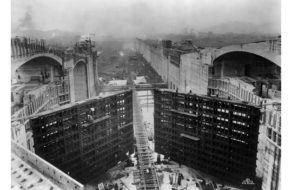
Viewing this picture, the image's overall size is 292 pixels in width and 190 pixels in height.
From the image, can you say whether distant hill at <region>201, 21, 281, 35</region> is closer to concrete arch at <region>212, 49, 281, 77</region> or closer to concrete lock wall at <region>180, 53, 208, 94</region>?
concrete arch at <region>212, 49, 281, 77</region>

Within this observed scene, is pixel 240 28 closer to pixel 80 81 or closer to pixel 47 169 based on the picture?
pixel 47 169

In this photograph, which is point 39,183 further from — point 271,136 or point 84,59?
point 84,59

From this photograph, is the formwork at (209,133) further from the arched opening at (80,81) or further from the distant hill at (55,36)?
the arched opening at (80,81)

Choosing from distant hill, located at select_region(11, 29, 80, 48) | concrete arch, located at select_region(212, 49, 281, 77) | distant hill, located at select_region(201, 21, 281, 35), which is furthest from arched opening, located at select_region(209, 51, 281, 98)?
distant hill, located at select_region(11, 29, 80, 48)

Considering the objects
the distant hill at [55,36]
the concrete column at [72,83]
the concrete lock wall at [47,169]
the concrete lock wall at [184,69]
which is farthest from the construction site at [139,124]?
the concrete lock wall at [184,69]

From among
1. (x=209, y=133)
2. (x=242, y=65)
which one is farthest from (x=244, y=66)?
(x=209, y=133)
